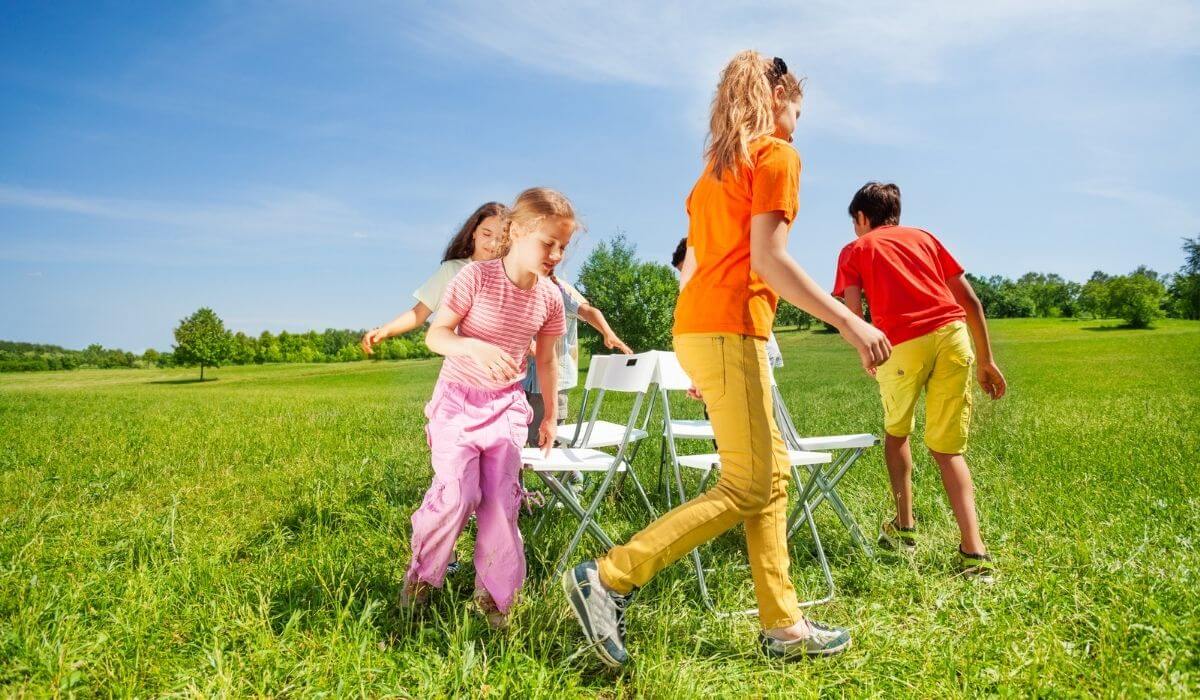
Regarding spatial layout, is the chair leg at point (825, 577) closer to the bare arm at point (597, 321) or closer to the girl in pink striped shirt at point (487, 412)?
the girl in pink striped shirt at point (487, 412)

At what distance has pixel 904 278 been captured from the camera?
352cm

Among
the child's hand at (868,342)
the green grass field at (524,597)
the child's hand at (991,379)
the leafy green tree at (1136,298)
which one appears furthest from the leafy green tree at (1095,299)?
the child's hand at (868,342)

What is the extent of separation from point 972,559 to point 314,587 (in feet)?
9.67

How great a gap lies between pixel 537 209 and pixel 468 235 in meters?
1.61

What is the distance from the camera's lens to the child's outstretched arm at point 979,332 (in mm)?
3568

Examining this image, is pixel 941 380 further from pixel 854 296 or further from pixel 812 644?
pixel 812 644

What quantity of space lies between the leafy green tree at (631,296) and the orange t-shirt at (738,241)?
132ft

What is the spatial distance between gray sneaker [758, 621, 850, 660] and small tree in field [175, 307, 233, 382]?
51360 millimetres

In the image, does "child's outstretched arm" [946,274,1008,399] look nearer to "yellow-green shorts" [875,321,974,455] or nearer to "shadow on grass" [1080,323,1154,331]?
"yellow-green shorts" [875,321,974,455]

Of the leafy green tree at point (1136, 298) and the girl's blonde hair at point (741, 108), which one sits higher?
the leafy green tree at point (1136, 298)

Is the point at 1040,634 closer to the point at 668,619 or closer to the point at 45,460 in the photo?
the point at 668,619

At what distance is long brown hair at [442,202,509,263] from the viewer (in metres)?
4.12

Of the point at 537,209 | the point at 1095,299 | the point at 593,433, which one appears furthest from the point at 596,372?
the point at 1095,299

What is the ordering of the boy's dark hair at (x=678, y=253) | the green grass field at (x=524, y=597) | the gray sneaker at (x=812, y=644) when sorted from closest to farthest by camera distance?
the green grass field at (x=524, y=597) → the gray sneaker at (x=812, y=644) → the boy's dark hair at (x=678, y=253)
